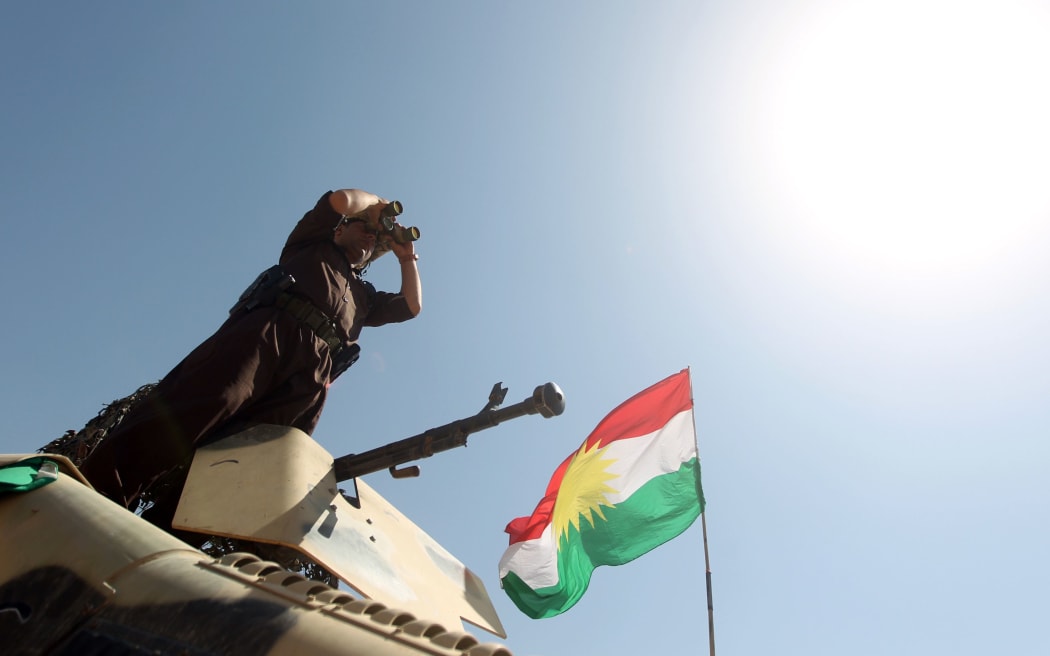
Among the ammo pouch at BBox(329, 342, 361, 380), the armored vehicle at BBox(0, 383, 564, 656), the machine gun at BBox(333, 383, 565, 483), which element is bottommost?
the armored vehicle at BBox(0, 383, 564, 656)

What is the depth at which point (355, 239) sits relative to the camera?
4.84 meters

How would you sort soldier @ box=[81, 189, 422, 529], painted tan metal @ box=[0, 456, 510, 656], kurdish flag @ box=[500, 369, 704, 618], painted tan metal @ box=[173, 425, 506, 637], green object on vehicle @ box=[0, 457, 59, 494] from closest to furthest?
painted tan metal @ box=[0, 456, 510, 656] < green object on vehicle @ box=[0, 457, 59, 494] < painted tan metal @ box=[173, 425, 506, 637] < soldier @ box=[81, 189, 422, 529] < kurdish flag @ box=[500, 369, 704, 618]

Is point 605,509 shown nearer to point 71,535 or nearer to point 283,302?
point 283,302

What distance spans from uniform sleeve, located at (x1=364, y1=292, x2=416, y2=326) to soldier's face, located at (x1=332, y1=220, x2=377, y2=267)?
0.34 meters

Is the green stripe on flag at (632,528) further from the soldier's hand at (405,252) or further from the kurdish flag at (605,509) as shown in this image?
the soldier's hand at (405,252)

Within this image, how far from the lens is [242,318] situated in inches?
160

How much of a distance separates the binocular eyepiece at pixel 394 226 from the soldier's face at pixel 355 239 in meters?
0.12

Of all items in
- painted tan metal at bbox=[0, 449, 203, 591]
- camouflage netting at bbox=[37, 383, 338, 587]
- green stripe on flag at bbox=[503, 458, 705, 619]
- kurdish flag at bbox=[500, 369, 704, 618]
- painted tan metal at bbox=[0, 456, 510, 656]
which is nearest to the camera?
painted tan metal at bbox=[0, 456, 510, 656]

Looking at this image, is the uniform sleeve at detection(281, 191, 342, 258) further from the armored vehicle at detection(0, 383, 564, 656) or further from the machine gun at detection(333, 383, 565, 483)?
the armored vehicle at detection(0, 383, 564, 656)

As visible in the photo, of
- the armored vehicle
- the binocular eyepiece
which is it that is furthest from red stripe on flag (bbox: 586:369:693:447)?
the armored vehicle

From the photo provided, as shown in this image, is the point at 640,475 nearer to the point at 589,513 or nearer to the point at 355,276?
the point at 589,513

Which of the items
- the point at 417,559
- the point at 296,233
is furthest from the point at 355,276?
the point at 417,559

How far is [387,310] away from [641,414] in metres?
3.34

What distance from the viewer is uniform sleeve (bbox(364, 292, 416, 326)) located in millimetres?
5082
